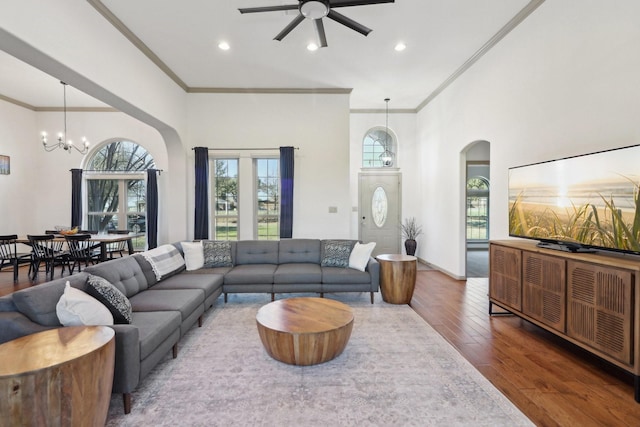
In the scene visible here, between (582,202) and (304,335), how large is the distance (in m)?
2.68

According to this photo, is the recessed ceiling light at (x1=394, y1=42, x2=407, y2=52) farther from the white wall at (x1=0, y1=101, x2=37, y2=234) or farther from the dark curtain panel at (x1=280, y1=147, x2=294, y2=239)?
the white wall at (x1=0, y1=101, x2=37, y2=234)

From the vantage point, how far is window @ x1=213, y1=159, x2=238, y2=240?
18.8ft

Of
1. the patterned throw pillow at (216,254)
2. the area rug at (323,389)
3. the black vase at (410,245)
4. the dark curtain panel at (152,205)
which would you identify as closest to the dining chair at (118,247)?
the dark curtain panel at (152,205)

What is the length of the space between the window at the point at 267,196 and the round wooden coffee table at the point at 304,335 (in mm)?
3238

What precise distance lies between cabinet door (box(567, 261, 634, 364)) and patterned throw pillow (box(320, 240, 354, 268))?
8.34ft

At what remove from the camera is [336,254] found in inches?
172

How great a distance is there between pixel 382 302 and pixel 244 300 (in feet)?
6.39

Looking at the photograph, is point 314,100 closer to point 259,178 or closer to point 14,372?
point 259,178

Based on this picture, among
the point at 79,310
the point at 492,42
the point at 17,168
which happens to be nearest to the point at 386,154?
the point at 492,42

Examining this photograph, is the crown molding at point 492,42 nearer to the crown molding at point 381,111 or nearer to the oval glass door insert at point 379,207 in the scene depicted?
the crown molding at point 381,111

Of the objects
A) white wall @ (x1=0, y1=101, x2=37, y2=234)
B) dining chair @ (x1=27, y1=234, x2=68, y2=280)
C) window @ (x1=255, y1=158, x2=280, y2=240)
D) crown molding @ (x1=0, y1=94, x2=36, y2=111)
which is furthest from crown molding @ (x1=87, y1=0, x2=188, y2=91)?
white wall @ (x1=0, y1=101, x2=37, y2=234)

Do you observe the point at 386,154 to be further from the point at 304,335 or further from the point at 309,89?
the point at 304,335

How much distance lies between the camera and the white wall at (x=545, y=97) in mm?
2508

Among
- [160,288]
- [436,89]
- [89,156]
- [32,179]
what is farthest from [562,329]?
[32,179]
